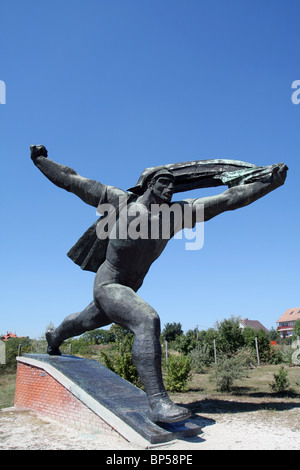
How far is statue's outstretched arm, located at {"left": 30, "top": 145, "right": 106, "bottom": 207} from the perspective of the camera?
15.2 ft

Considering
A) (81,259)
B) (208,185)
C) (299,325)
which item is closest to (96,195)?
(81,259)

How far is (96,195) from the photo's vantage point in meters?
4.61

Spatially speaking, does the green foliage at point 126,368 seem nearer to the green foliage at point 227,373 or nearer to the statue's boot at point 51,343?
the green foliage at point 227,373

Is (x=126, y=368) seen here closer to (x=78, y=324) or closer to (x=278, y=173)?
(x=78, y=324)

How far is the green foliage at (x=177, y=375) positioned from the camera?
29.1 feet

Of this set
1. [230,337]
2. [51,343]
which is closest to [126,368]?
[51,343]

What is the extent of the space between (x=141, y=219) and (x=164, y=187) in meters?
0.51

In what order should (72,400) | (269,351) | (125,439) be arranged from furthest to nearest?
(269,351), (72,400), (125,439)

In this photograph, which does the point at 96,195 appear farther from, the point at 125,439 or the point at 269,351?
the point at 269,351

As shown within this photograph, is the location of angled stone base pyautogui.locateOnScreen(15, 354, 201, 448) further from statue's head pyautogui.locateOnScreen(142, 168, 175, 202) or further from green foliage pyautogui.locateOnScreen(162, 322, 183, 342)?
green foliage pyautogui.locateOnScreen(162, 322, 183, 342)

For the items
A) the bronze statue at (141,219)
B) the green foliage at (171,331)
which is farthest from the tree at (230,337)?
the green foliage at (171,331)

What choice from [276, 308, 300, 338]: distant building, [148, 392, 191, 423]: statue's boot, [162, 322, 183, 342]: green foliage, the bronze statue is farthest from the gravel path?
[276, 308, 300, 338]: distant building

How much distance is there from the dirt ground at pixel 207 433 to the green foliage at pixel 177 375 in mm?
3272
